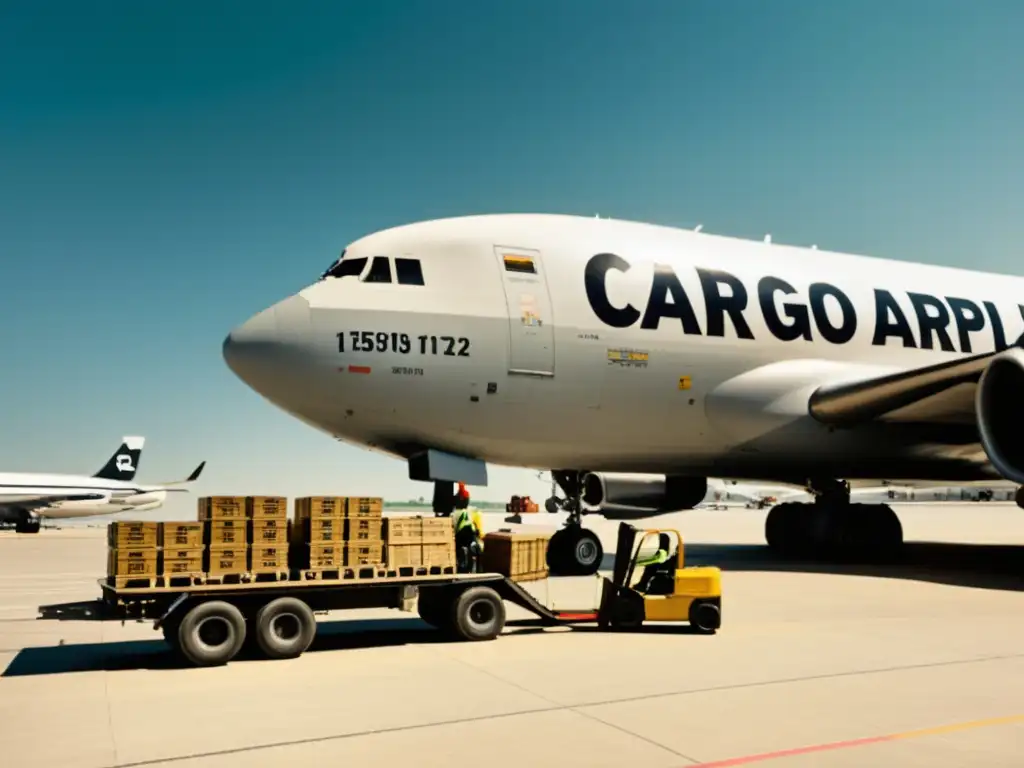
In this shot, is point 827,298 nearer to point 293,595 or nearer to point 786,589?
point 786,589

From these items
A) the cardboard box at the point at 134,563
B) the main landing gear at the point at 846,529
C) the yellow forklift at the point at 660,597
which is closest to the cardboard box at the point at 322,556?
the cardboard box at the point at 134,563

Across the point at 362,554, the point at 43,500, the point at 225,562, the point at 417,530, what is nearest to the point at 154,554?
the point at 225,562

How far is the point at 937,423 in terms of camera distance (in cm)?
1816

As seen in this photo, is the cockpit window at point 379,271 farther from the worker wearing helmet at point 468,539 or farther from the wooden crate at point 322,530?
the wooden crate at point 322,530

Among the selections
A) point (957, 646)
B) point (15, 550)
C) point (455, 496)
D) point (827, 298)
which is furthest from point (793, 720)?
point (15, 550)

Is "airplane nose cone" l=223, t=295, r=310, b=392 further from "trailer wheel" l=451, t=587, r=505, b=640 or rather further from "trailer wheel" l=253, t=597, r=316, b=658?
"trailer wheel" l=451, t=587, r=505, b=640

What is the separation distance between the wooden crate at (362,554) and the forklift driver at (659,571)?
3287 millimetres

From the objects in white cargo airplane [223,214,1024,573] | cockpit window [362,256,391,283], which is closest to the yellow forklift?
white cargo airplane [223,214,1024,573]

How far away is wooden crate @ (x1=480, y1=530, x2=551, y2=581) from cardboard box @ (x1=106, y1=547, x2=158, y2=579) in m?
4.06

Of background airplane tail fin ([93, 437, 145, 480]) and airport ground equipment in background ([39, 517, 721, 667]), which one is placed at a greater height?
background airplane tail fin ([93, 437, 145, 480])

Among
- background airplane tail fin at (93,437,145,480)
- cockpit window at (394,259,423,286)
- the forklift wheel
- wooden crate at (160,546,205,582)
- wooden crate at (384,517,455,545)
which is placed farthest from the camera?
background airplane tail fin at (93,437,145,480)

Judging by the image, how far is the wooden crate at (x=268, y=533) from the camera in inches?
365

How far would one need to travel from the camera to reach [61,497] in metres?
49.3

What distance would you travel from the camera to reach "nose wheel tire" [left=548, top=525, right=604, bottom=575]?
16469mm
